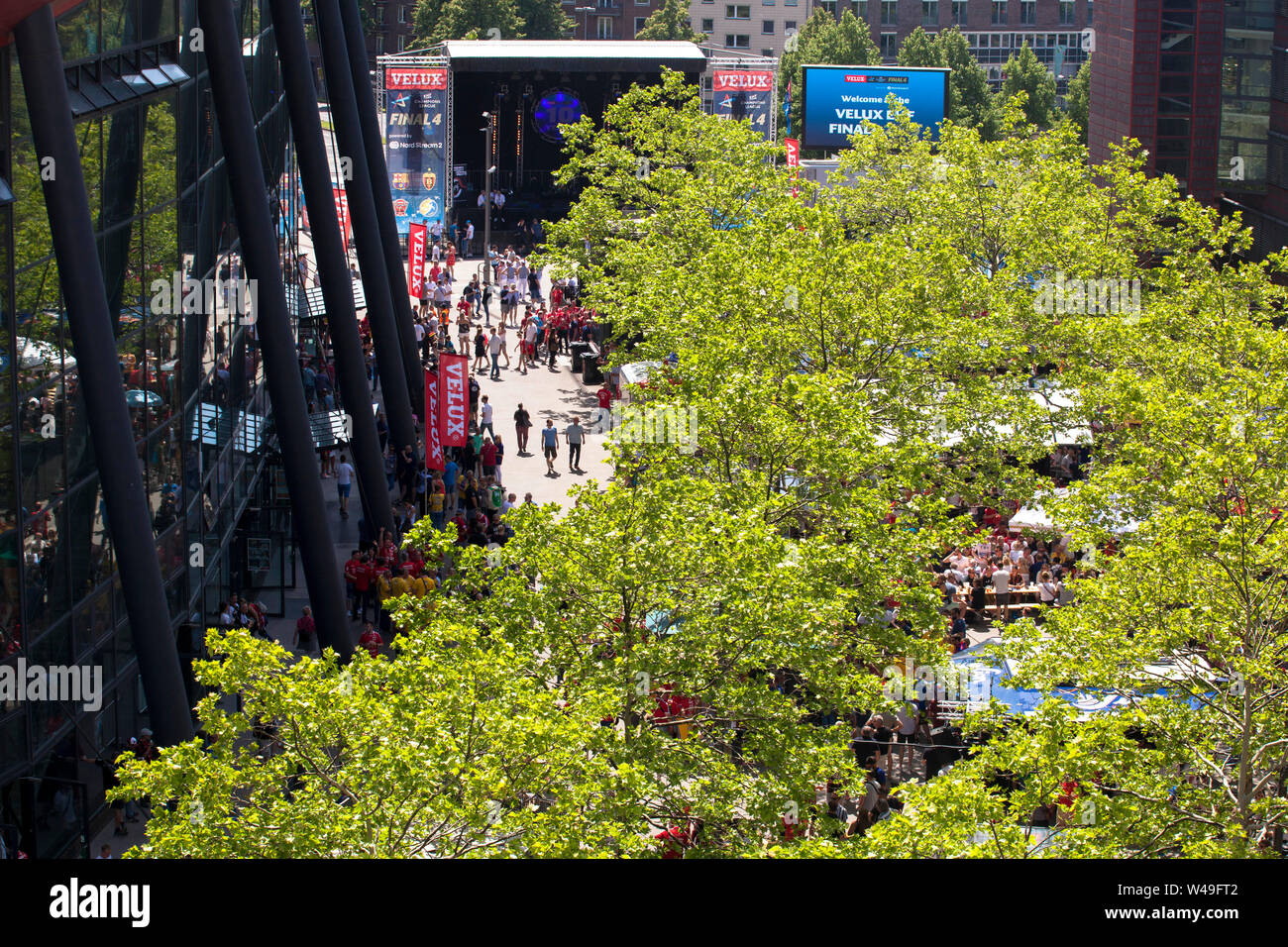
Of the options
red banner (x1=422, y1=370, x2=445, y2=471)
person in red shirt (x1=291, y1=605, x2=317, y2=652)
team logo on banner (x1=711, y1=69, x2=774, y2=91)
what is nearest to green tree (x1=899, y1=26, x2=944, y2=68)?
team logo on banner (x1=711, y1=69, x2=774, y2=91)

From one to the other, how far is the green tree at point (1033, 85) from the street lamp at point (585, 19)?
1556 inches

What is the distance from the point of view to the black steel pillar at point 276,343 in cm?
2311

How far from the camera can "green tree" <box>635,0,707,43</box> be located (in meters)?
120

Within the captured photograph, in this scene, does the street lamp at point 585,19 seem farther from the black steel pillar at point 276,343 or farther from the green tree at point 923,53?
the black steel pillar at point 276,343

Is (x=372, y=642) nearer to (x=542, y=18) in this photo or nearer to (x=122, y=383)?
(x=122, y=383)

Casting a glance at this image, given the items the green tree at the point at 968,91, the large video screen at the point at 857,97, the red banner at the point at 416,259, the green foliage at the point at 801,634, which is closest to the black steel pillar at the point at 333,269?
the green foliage at the point at 801,634

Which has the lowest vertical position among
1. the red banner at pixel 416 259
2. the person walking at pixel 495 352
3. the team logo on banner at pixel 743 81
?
the person walking at pixel 495 352

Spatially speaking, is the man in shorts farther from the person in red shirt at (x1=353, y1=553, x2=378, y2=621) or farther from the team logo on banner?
the team logo on banner

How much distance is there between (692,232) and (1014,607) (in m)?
13.6

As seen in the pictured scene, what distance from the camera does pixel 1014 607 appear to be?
98.0 feet

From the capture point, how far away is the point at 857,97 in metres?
68.2

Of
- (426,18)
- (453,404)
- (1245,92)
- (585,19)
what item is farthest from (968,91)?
(453,404)
